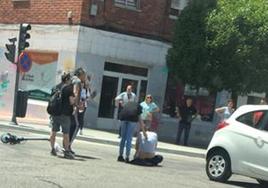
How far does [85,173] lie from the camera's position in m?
11.7

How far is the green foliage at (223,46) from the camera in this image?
21.6 metres

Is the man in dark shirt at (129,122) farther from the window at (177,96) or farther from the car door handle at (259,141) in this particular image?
the window at (177,96)

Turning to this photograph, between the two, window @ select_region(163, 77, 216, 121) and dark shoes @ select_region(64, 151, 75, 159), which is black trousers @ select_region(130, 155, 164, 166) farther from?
window @ select_region(163, 77, 216, 121)

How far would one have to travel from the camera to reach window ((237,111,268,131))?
12.1m

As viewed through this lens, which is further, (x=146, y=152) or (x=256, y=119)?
(x=146, y=152)

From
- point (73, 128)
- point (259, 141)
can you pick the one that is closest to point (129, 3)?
point (73, 128)

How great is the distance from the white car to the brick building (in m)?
12.7

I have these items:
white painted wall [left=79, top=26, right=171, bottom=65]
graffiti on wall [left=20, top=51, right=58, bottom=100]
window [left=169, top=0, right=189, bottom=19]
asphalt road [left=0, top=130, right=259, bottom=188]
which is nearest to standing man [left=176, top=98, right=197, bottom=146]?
white painted wall [left=79, top=26, right=171, bottom=65]

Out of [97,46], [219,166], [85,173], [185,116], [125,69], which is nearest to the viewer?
[85,173]

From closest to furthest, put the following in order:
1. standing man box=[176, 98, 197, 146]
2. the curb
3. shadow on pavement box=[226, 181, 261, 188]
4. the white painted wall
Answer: shadow on pavement box=[226, 181, 261, 188], the curb, standing man box=[176, 98, 197, 146], the white painted wall

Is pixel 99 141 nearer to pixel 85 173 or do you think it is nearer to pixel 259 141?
pixel 85 173

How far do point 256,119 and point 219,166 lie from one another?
1.14m

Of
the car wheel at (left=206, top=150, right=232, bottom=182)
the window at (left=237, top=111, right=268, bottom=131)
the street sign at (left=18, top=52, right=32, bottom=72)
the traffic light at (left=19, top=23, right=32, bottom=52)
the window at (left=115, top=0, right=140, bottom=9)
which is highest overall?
the window at (left=115, top=0, right=140, bottom=9)

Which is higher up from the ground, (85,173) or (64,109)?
(64,109)
